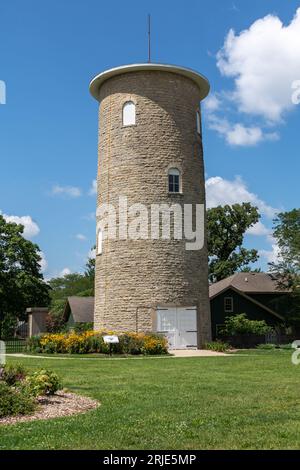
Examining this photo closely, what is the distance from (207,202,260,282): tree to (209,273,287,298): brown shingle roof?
11.6 m

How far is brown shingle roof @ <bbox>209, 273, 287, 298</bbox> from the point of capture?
140ft

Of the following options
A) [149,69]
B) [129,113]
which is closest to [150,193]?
[129,113]

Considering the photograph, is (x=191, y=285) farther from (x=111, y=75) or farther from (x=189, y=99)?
(x=111, y=75)

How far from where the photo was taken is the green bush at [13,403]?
28.6 ft

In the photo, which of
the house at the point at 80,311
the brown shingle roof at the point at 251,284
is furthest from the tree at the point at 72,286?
the brown shingle roof at the point at 251,284

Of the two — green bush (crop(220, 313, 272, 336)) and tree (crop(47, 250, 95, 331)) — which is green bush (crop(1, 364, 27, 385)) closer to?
green bush (crop(220, 313, 272, 336))

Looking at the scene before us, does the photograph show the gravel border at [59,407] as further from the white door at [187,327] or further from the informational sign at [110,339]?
the white door at [187,327]

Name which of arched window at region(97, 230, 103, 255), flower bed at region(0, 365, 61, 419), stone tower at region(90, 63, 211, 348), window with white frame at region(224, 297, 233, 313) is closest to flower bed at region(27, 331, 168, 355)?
stone tower at region(90, 63, 211, 348)

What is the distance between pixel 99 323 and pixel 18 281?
48.4 feet

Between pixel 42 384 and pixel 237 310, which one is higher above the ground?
pixel 237 310

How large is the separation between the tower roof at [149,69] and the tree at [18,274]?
15592 millimetres

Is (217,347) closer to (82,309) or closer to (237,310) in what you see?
(237,310)

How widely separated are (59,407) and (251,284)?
1399 inches

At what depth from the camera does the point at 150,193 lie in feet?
94.1
